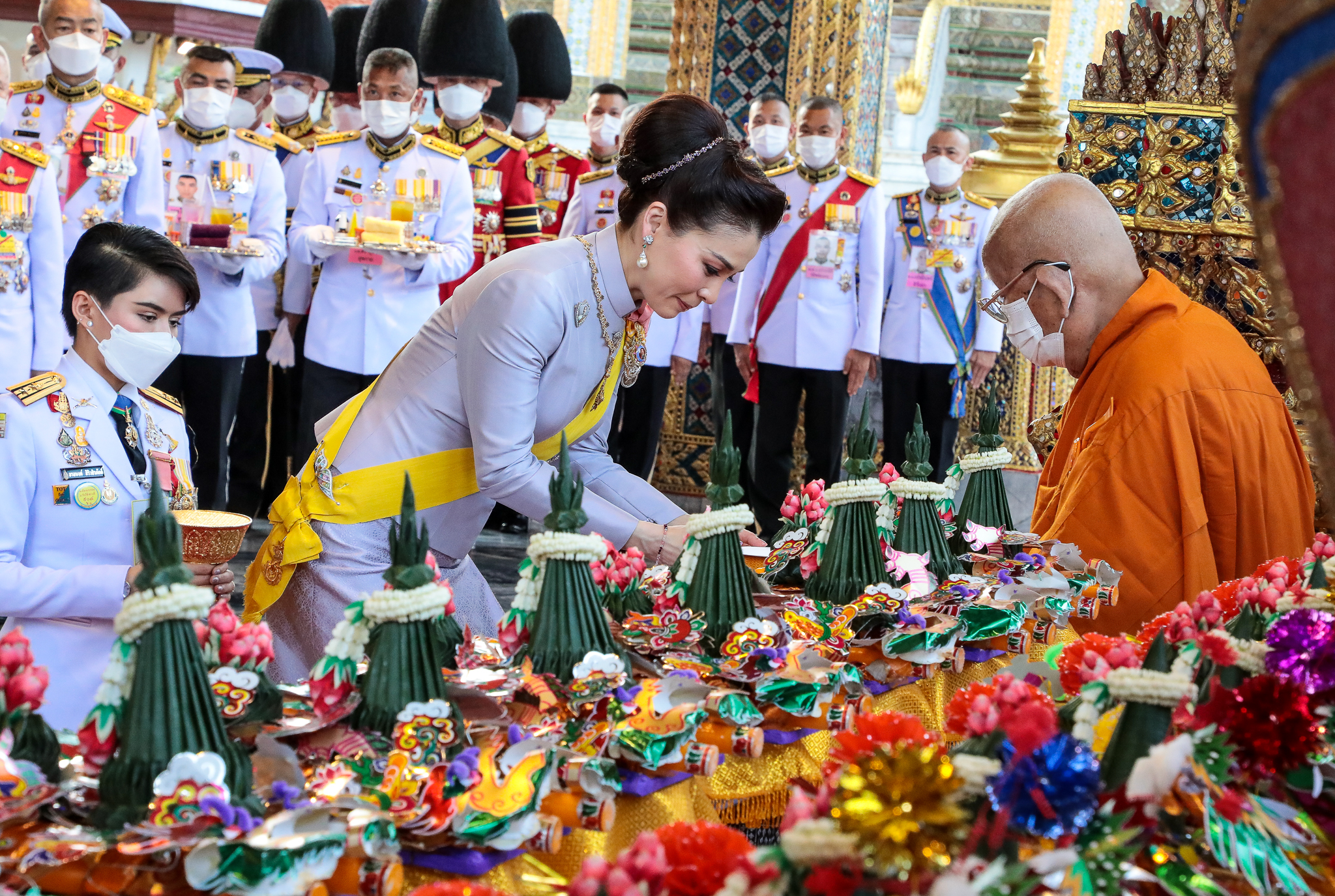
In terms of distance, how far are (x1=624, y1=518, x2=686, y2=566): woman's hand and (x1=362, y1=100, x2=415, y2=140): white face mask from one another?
306cm

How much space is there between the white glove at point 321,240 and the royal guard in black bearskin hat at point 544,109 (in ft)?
3.60

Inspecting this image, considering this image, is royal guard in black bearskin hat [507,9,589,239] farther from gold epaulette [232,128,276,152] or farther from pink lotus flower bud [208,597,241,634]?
pink lotus flower bud [208,597,241,634]

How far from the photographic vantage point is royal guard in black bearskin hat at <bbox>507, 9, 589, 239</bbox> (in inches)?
228

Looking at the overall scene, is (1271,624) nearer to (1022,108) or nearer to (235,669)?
(235,669)

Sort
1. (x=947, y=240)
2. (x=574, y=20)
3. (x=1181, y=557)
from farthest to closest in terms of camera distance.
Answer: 1. (x=574, y=20)
2. (x=947, y=240)
3. (x=1181, y=557)

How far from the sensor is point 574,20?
11672mm

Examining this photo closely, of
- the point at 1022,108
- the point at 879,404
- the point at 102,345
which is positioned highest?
the point at 1022,108

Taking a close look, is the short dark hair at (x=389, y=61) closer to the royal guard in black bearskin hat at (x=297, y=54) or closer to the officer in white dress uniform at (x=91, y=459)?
the royal guard in black bearskin hat at (x=297, y=54)

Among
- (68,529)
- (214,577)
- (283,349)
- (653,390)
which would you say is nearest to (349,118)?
(283,349)

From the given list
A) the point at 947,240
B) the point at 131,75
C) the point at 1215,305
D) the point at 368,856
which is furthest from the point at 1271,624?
the point at 131,75

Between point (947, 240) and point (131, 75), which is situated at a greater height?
point (131, 75)

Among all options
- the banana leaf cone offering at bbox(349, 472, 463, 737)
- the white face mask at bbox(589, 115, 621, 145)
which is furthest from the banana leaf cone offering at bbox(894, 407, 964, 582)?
the white face mask at bbox(589, 115, 621, 145)

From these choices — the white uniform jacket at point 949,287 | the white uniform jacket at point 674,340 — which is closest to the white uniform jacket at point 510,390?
the white uniform jacket at point 674,340

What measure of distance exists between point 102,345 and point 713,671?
3.71 ft
